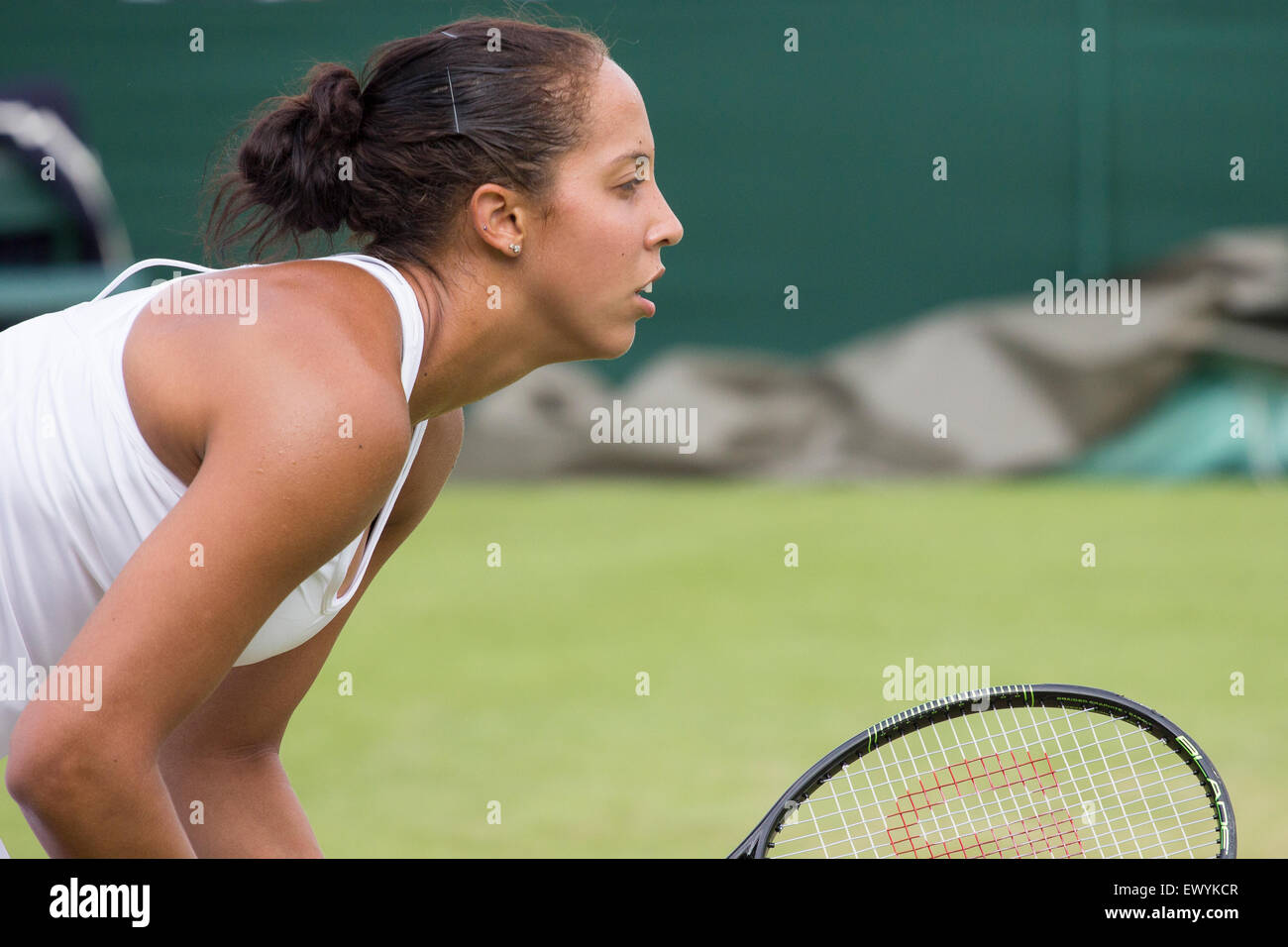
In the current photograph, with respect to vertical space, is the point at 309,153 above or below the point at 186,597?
above

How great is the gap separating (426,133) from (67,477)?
0.45 m

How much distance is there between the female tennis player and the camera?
1099 mm

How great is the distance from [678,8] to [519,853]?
6.21 metres

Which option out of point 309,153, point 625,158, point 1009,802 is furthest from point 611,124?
point 1009,802

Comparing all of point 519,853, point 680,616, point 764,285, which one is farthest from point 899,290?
point 519,853

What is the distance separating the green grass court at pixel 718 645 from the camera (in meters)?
3.31

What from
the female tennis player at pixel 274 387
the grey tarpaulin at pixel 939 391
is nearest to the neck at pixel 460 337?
the female tennis player at pixel 274 387

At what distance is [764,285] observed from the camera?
26.8ft

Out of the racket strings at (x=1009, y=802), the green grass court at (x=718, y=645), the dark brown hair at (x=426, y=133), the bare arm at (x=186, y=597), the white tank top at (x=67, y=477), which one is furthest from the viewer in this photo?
the green grass court at (x=718, y=645)

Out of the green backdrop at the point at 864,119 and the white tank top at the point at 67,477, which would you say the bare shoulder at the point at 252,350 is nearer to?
the white tank top at the point at 67,477

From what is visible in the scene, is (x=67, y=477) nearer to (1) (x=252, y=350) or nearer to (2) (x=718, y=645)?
(1) (x=252, y=350)

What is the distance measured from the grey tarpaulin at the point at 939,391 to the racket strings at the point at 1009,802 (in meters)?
4.22

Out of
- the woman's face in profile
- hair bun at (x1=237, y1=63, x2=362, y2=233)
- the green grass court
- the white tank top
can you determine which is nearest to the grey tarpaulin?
the green grass court

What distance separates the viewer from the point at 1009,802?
100 inches
